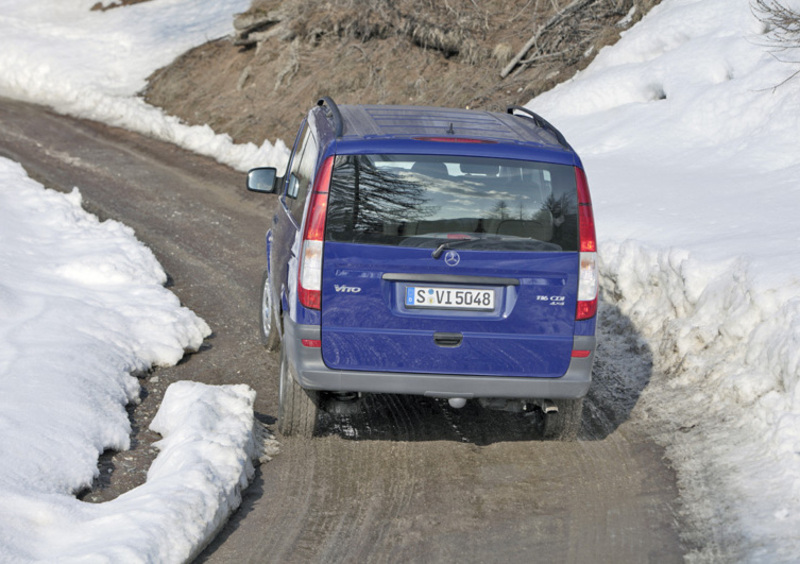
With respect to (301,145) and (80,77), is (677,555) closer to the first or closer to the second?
(301,145)

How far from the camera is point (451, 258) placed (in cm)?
576

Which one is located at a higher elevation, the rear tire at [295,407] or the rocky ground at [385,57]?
the rear tire at [295,407]

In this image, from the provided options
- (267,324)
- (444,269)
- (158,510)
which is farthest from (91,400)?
(444,269)

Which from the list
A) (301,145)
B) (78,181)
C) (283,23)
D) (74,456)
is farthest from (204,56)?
(74,456)

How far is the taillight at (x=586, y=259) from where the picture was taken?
5.95m

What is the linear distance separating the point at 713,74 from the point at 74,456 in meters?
10.8

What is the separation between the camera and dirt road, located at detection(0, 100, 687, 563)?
517cm

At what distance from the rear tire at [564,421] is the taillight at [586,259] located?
2.51 feet

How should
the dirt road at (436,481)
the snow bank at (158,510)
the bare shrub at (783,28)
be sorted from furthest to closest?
the bare shrub at (783,28), the dirt road at (436,481), the snow bank at (158,510)

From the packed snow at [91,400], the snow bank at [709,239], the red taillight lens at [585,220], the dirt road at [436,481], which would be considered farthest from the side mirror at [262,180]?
the snow bank at [709,239]

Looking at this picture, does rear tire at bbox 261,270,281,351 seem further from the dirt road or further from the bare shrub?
the bare shrub

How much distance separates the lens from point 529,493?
5863 mm

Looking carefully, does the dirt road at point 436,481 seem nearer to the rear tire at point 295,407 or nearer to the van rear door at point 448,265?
the rear tire at point 295,407

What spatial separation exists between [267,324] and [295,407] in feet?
7.30
